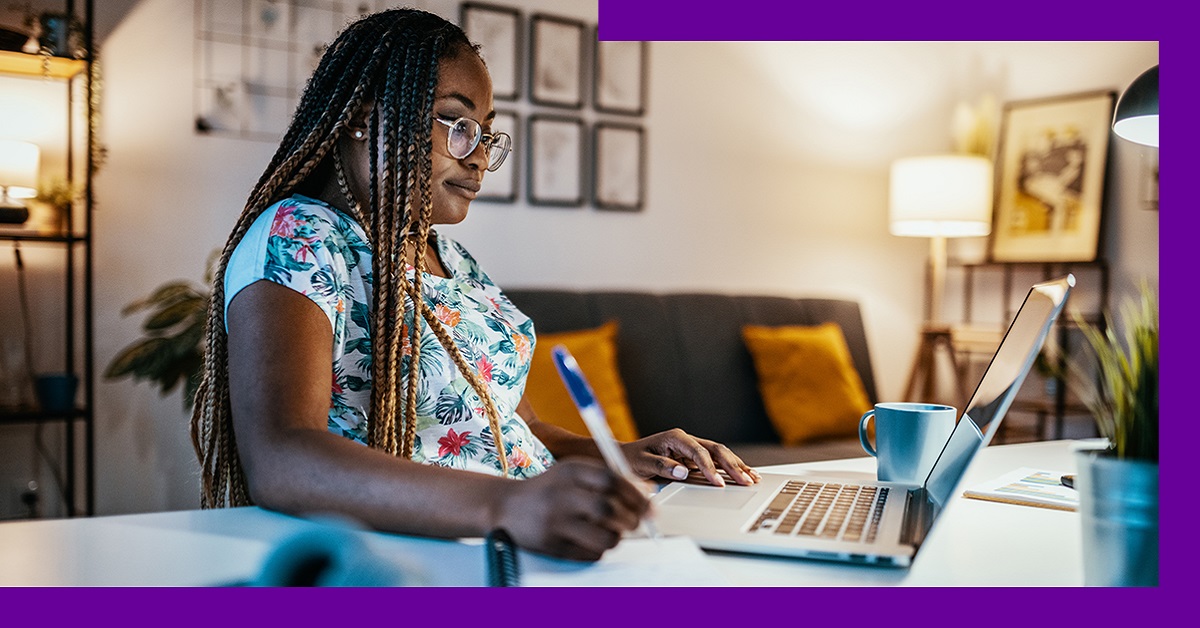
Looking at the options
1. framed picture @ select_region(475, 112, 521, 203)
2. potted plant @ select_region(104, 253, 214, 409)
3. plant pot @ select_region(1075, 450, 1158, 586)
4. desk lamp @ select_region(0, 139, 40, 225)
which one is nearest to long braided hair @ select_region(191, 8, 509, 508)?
plant pot @ select_region(1075, 450, 1158, 586)

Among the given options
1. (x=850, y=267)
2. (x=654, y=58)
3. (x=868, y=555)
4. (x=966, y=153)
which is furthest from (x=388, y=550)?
(x=966, y=153)

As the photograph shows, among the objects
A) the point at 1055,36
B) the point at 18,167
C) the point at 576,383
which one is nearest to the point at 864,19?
the point at 1055,36

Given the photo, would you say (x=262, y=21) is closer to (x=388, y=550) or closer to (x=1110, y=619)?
(x=388, y=550)

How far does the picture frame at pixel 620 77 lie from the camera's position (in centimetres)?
311

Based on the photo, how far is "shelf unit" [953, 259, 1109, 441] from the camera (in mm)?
3479

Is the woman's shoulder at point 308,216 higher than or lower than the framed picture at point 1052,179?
lower

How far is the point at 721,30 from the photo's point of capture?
66cm

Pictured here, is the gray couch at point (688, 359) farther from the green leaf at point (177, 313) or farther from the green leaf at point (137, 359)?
the green leaf at point (137, 359)

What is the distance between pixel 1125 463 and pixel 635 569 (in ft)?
0.97

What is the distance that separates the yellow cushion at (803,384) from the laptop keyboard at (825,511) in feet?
6.49

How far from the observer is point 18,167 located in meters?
2.26

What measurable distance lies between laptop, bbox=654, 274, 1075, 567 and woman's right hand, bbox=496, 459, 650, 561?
99 millimetres

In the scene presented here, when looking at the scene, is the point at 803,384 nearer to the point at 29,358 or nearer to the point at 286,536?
the point at 29,358

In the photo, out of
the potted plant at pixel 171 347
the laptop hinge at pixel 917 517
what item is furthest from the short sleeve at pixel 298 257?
the potted plant at pixel 171 347
